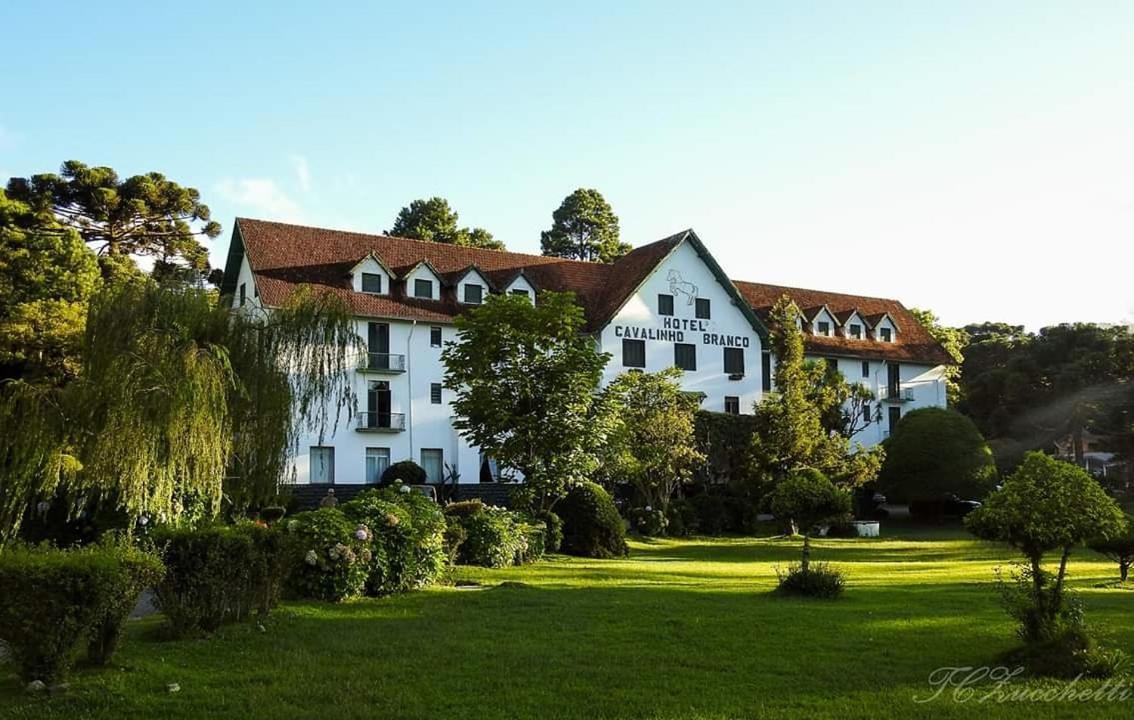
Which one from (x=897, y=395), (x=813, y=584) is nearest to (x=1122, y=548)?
(x=813, y=584)

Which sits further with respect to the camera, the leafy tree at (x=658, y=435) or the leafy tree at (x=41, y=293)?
the leafy tree at (x=658, y=435)

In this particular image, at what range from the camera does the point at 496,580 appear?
713 inches

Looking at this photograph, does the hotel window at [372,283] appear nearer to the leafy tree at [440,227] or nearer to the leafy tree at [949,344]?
the leafy tree at [440,227]

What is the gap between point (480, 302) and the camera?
41344 millimetres

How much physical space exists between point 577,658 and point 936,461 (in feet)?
113

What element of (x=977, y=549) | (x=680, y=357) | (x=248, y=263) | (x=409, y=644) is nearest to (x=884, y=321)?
(x=680, y=357)

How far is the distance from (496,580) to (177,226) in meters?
33.5

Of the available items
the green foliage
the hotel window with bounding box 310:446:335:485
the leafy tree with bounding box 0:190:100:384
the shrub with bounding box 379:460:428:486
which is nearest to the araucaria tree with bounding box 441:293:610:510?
the shrub with bounding box 379:460:428:486

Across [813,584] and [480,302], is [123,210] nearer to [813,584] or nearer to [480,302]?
[480,302]

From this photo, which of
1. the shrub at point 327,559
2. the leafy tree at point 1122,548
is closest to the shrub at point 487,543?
the shrub at point 327,559

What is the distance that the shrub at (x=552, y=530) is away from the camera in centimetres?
2427

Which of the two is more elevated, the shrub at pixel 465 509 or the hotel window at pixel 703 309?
the hotel window at pixel 703 309

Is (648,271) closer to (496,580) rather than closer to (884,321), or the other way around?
(884,321)

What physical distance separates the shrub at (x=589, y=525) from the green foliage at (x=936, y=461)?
67.5 ft
